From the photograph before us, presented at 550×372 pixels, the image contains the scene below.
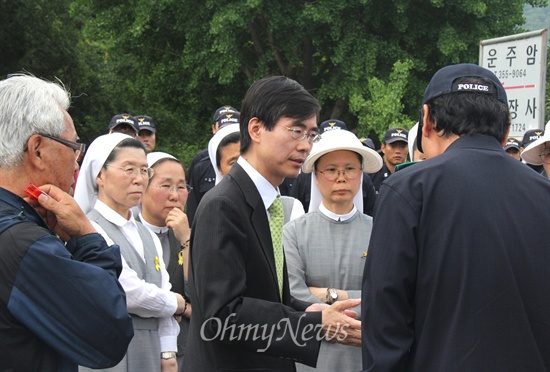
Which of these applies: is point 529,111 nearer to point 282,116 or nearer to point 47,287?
point 282,116

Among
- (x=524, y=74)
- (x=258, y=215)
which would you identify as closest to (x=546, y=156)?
(x=258, y=215)

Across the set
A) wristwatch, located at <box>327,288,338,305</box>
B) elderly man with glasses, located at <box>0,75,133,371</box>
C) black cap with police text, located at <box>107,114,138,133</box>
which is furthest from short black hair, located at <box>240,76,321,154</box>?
black cap with police text, located at <box>107,114,138,133</box>

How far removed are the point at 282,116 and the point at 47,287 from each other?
1.31 m

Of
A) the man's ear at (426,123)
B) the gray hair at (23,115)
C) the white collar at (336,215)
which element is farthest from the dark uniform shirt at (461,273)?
the white collar at (336,215)

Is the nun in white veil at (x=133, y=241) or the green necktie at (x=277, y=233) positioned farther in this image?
the nun in white veil at (x=133, y=241)

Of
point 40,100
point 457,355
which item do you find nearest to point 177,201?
point 40,100

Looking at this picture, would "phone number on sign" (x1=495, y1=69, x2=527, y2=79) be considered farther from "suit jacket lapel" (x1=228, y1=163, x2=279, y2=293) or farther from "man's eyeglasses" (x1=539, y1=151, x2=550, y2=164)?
"suit jacket lapel" (x1=228, y1=163, x2=279, y2=293)

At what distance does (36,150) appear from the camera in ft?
9.55

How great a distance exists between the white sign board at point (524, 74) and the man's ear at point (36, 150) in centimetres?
745

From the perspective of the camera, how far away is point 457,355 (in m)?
2.83

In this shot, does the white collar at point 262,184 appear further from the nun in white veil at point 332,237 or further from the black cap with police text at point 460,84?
the nun in white veil at point 332,237

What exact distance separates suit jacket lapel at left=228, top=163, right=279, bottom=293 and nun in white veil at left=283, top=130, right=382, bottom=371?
4.42 ft

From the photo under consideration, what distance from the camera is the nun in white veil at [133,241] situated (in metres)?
4.54

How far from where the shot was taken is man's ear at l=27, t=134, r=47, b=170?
9.48 feet
